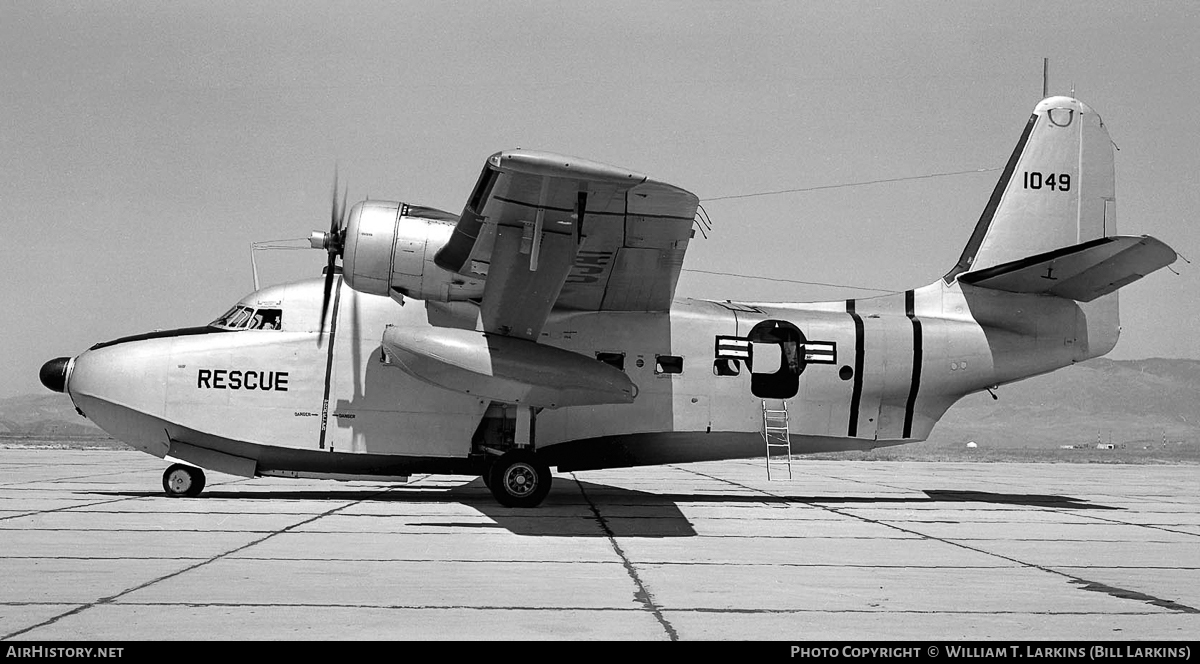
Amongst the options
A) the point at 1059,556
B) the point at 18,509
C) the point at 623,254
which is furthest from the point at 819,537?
the point at 18,509

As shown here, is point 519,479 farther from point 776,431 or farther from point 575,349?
point 776,431

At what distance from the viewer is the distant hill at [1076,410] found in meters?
107

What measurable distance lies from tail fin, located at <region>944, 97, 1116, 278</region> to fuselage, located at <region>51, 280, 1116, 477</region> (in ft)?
3.41

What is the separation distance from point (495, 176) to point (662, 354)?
4.53m

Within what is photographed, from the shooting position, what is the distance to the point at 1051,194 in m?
15.0

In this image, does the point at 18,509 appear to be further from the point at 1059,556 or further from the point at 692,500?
the point at 1059,556

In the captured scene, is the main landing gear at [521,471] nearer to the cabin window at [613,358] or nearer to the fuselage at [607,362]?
the fuselage at [607,362]

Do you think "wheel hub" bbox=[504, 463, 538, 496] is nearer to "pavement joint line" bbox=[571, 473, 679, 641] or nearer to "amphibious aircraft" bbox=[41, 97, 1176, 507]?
"amphibious aircraft" bbox=[41, 97, 1176, 507]

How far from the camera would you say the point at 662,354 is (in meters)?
13.5

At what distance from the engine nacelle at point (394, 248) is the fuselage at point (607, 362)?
1150 mm

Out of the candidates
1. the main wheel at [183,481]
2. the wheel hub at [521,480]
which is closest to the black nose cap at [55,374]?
→ the main wheel at [183,481]

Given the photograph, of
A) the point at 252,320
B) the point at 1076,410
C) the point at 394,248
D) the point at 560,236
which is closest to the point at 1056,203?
the point at 560,236

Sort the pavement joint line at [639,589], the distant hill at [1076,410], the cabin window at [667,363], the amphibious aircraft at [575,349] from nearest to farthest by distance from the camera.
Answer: the pavement joint line at [639,589], the amphibious aircraft at [575,349], the cabin window at [667,363], the distant hill at [1076,410]

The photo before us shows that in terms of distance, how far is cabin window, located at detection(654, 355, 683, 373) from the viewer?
1350cm
